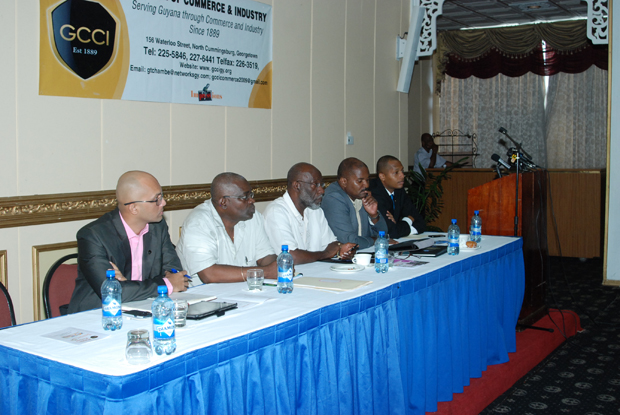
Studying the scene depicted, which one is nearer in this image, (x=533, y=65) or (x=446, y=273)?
(x=446, y=273)

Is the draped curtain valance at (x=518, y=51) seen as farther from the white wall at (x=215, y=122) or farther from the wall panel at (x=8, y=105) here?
the wall panel at (x=8, y=105)

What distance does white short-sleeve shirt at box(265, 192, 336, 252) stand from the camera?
136 inches

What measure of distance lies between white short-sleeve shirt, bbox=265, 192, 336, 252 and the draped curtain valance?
22.5ft

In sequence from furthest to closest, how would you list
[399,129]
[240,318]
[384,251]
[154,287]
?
[399,129] → [384,251] → [154,287] → [240,318]

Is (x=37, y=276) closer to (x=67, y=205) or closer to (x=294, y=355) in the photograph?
(x=67, y=205)

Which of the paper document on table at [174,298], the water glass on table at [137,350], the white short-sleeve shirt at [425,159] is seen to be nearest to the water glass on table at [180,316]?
the paper document on table at [174,298]

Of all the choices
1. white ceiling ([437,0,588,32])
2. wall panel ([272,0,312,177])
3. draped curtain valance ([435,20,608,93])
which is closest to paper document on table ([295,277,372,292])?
wall panel ([272,0,312,177])

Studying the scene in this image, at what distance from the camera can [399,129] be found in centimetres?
610

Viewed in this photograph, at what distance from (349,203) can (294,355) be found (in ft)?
6.68

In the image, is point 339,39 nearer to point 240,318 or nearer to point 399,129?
point 399,129

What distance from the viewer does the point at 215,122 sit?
3955 millimetres

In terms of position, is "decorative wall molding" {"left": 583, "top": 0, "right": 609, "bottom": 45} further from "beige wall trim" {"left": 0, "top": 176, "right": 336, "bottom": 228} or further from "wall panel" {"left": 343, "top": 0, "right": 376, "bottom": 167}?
"beige wall trim" {"left": 0, "top": 176, "right": 336, "bottom": 228}

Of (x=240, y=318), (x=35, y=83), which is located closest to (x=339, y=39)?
(x=35, y=83)

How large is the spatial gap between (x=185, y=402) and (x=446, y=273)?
1.65 metres
